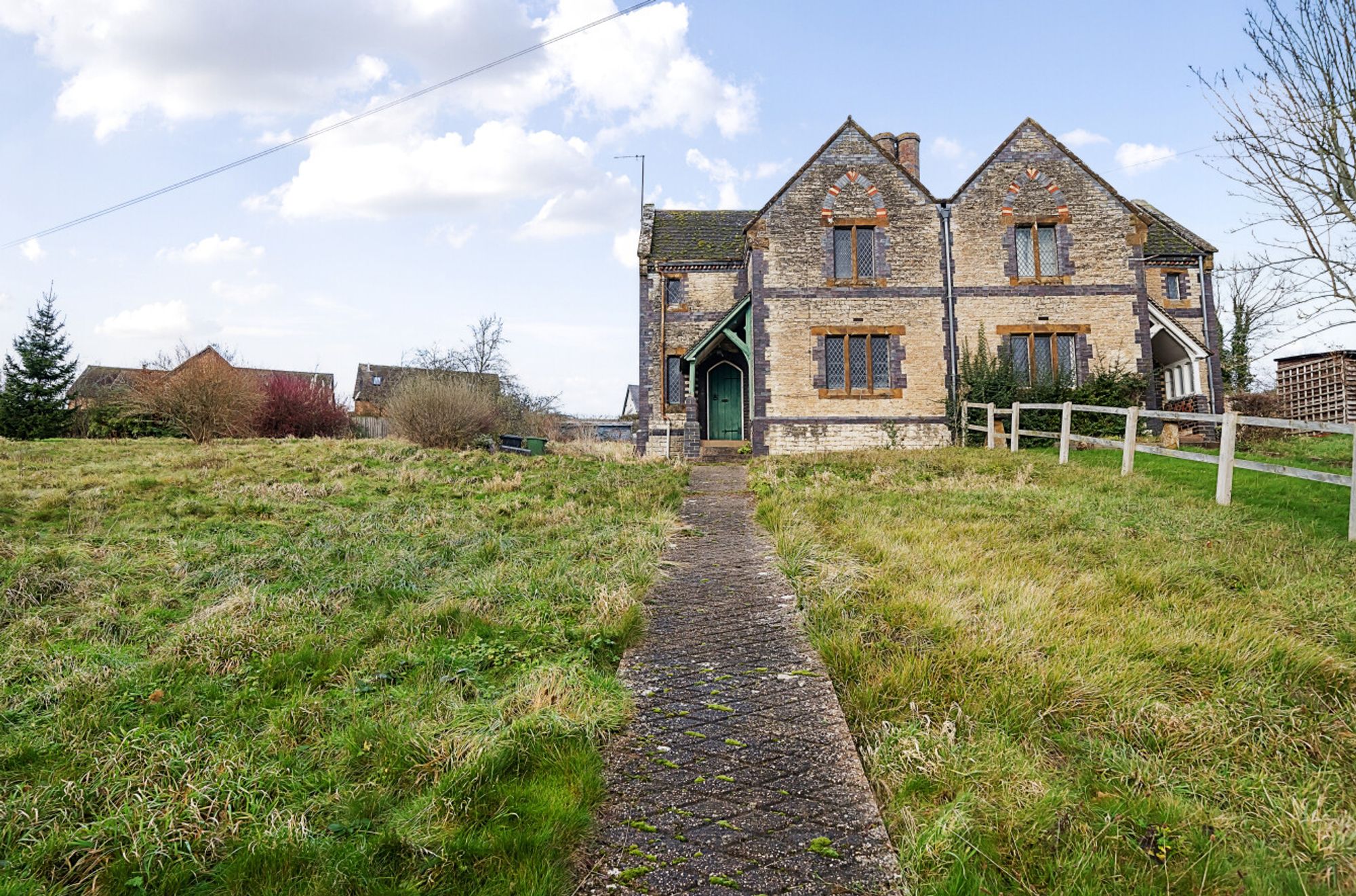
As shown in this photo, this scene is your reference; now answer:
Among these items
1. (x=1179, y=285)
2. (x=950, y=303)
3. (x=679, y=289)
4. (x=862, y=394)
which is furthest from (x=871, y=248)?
(x=1179, y=285)

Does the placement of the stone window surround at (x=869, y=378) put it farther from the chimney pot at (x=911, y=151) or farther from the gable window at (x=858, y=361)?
the chimney pot at (x=911, y=151)

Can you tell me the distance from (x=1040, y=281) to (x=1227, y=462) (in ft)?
35.7

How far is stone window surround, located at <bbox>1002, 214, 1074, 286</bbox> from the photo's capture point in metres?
18.5

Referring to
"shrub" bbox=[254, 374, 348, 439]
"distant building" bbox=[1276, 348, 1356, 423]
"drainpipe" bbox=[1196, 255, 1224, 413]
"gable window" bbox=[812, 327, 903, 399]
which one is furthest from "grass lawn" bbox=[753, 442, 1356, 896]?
"shrub" bbox=[254, 374, 348, 439]

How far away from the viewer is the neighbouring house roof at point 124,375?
22984 millimetres

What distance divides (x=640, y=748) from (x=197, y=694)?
2385 millimetres

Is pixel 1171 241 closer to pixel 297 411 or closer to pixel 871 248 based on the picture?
pixel 871 248

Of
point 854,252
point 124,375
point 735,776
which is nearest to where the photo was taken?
point 735,776

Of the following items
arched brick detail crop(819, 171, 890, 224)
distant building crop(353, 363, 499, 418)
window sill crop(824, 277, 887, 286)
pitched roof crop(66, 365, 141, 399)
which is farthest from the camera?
distant building crop(353, 363, 499, 418)

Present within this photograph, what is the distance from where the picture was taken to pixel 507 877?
2332 millimetres

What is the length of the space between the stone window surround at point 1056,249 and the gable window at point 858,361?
3.27 m

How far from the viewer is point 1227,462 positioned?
8.89m

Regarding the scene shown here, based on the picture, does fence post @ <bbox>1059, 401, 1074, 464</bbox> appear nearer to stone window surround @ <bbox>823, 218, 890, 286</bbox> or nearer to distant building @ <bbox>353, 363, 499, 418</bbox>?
stone window surround @ <bbox>823, 218, 890, 286</bbox>

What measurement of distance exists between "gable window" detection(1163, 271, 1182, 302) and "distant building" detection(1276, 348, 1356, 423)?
4735 mm
